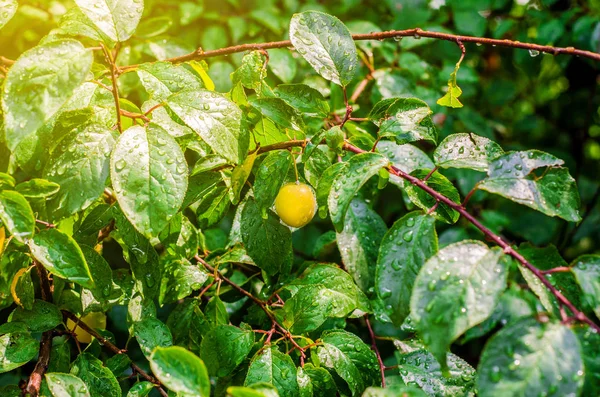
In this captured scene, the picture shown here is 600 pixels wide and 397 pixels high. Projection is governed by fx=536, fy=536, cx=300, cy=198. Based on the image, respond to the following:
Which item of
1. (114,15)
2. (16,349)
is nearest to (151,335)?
(16,349)

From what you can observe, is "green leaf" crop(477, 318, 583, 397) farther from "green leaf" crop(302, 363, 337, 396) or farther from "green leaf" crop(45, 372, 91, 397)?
"green leaf" crop(45, 372, 91, 397)

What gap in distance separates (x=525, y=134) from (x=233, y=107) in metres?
2.44

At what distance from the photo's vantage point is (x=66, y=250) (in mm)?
779

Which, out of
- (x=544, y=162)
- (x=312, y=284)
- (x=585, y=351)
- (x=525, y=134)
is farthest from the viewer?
(x=525, y=134)

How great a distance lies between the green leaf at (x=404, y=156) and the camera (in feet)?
3.40

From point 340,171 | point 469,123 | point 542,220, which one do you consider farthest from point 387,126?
point 542,220

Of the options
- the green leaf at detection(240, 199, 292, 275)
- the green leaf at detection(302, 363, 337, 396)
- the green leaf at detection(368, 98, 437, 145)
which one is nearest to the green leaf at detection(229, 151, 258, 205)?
the green leaf at detection(240, 199, 292, 275)

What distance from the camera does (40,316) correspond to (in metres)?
0.92

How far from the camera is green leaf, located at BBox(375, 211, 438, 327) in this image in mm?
717

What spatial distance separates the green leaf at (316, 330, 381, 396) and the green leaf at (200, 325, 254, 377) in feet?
0.43

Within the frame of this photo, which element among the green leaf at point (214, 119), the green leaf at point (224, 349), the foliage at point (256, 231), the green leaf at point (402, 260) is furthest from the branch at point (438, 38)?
the green leaf at point (224, 349)

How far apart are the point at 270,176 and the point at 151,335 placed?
14.5 inches

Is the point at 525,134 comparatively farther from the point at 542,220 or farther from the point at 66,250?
the point at 66,250

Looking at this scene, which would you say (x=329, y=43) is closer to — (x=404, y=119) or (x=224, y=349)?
(x=404, y=119)
